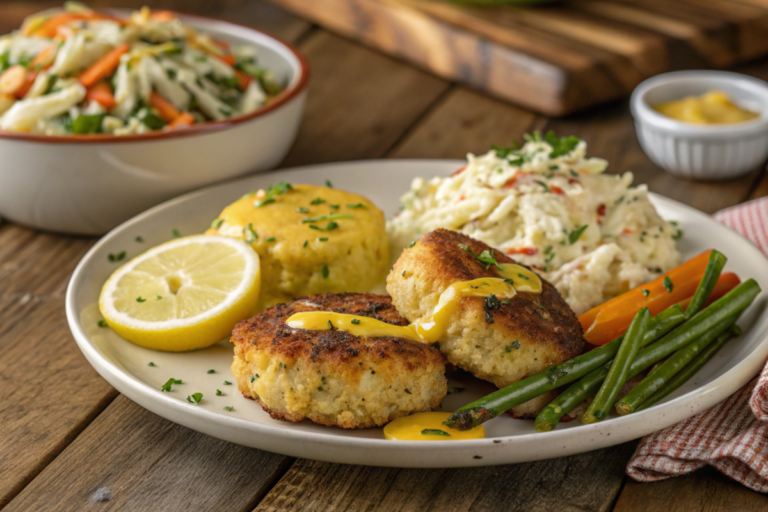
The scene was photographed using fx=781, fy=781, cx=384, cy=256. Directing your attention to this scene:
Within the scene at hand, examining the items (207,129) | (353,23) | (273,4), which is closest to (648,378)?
(207,129)

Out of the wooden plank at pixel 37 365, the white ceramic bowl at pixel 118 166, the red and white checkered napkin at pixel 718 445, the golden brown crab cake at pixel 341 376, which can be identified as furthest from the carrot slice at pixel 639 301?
the white ceramic bowl at pixel 118 166

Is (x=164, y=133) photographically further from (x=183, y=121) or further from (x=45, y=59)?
(x=45, y=59)

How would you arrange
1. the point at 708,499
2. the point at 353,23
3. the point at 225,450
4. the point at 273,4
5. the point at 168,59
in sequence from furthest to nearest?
the point at 273,4 < the point at 353,23 < the point at 168,59 < the point at 225,450 < the point at 708,499

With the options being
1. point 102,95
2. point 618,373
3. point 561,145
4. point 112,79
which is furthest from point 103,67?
point 618,373

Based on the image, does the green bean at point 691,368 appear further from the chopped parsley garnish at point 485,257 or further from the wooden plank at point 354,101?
the wooden plank at point 354,101

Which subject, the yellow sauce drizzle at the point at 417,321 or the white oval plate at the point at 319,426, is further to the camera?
the yellow sauce drizzle at the point at 417,321

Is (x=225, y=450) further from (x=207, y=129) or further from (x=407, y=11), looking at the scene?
(x=407, y=11)
